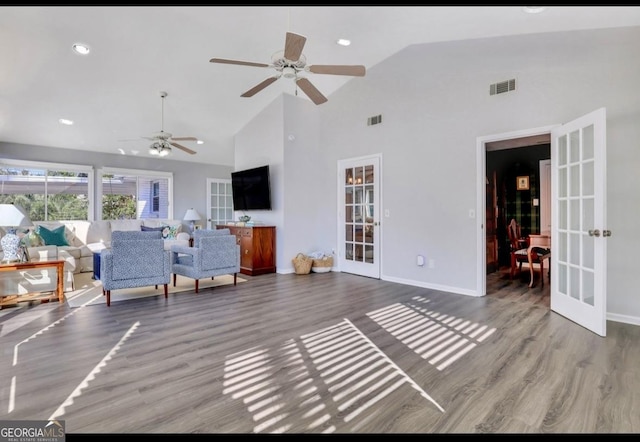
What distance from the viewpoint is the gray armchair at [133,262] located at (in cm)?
→ 393

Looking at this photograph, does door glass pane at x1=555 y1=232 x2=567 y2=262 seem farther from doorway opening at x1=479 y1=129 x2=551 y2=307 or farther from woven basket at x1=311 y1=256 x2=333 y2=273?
woven basket at x1=311 y1=256 x2=333 y2=273

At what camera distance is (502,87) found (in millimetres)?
4098

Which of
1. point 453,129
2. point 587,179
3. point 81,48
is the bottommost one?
point 587,179

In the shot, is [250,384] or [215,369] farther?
[215,369]

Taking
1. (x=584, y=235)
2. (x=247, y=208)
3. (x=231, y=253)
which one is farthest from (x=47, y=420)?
(x=247, y=208)

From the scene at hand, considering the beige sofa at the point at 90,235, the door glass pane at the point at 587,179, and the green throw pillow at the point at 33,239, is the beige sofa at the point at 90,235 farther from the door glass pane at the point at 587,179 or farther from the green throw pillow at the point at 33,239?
the door glass pane at the point at 587,179

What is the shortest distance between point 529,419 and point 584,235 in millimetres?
2292

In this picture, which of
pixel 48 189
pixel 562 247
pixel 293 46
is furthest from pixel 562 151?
pixel 48 189

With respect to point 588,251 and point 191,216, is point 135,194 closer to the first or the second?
point 191,216

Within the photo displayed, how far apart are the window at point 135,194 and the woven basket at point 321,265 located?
4523 mm

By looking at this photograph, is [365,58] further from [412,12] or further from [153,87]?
[153,87]

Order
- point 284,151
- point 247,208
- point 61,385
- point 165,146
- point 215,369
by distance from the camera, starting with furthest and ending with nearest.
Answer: point 247,208
point 284,151
point 165,146
point 215,369
point 61,385

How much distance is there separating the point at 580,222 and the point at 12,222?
6205 mm
